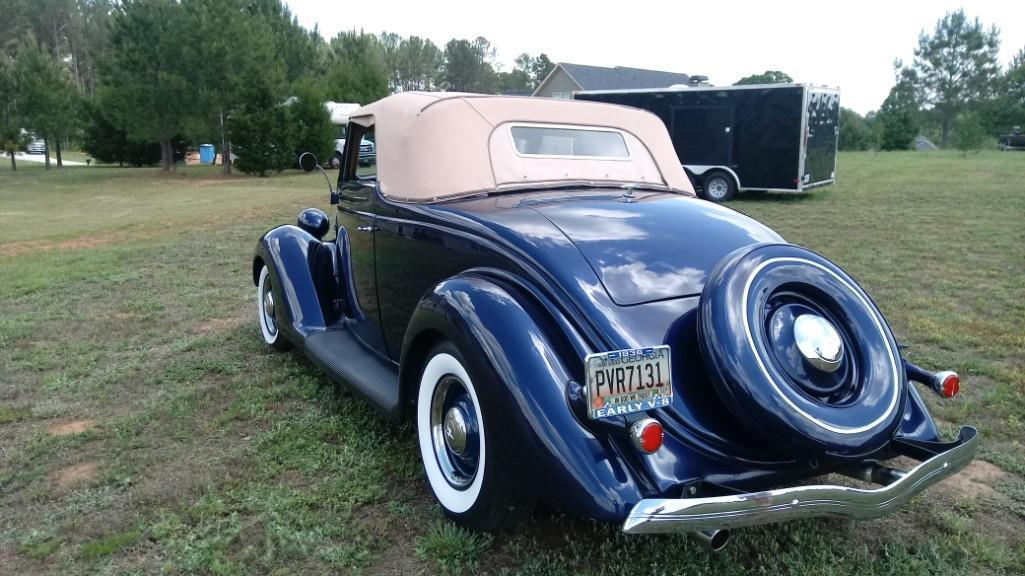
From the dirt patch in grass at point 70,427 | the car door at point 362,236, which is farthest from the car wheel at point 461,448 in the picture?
the dirt patch in grass at point 70,427

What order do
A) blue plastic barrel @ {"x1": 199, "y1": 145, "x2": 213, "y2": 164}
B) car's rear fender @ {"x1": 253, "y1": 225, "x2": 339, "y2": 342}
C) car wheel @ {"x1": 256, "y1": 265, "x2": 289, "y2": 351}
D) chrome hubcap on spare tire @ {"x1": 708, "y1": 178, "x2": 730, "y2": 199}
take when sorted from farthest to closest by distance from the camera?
blue plastic barrel @ {"x1": 199, "y1": 145, "x2": 213, "y2": 164} < chrome hubcap on spare tire @ {"x1": 708, "y1": 178, "x2": 730, "y2": 199} < car wheel @ {"x1": 256, "y1": 265, "x2": 289, "y2": 351} < car's rear fender @ {"x1": 253, "y1": 225, "x2": 339, "y2": 342}

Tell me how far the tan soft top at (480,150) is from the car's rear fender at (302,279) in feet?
3.29

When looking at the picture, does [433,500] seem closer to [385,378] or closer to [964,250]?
[385,378]

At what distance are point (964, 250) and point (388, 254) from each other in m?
8.11

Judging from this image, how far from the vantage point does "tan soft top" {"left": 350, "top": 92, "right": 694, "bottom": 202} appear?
11.4 ft

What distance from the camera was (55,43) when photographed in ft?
198

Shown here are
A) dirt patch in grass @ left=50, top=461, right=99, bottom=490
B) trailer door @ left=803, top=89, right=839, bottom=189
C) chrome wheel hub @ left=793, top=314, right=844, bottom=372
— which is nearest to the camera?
chrome wheel hub @ left=793, top=314, right=844, bottom=372

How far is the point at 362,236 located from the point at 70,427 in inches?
74.9

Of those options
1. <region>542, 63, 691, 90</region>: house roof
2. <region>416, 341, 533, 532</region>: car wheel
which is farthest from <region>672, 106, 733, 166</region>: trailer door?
<region>542, 63, 691, 90</region>: house roof

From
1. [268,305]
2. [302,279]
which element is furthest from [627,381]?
[268,305]

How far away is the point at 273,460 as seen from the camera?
3.37 meters

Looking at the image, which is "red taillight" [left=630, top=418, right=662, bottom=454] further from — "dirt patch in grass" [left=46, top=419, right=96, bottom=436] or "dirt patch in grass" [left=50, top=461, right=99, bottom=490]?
"dirt patch in grass" [left=46, top=419, right=96, bottom=436]

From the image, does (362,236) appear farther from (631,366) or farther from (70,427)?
(631,366)

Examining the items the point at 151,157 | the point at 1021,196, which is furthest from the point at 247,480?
the point at 151,157
